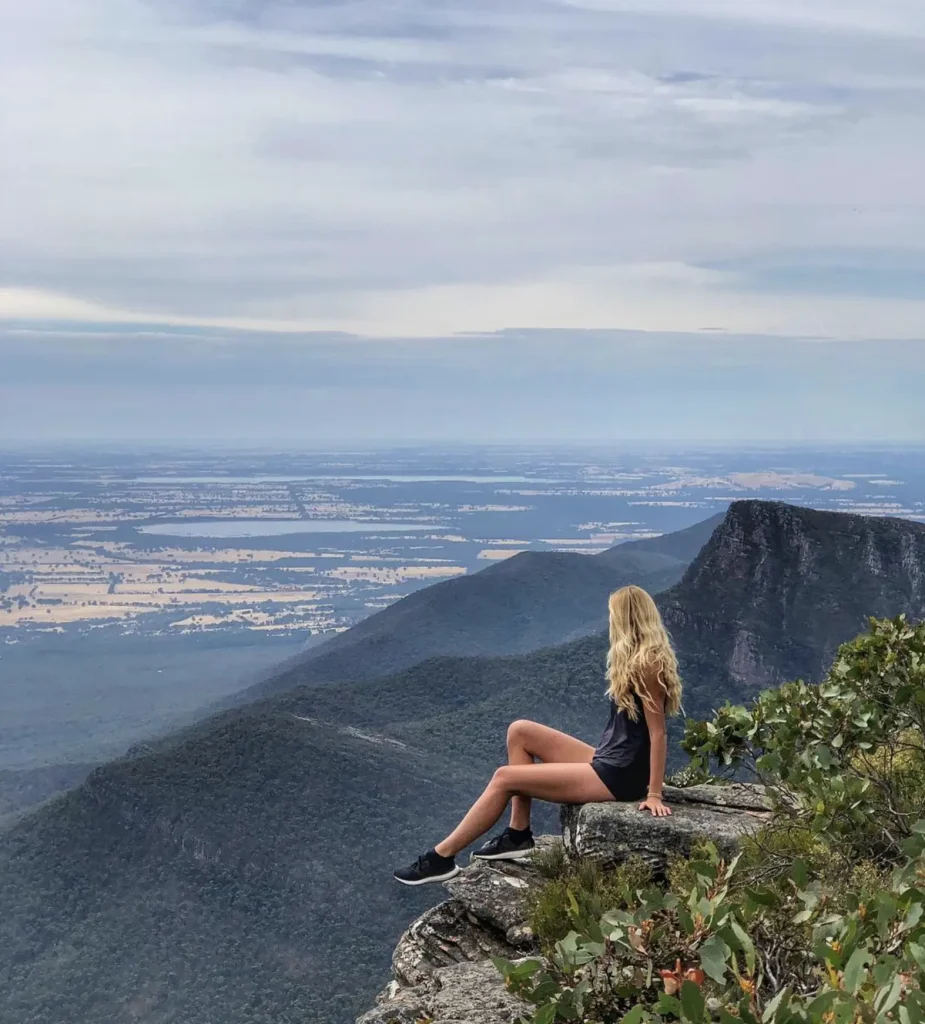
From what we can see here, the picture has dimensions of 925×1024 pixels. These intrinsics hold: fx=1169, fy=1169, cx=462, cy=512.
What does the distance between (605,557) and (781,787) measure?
160679 mm

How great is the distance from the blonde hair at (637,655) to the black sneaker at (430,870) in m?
1.92

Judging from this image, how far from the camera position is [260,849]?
6506 cm

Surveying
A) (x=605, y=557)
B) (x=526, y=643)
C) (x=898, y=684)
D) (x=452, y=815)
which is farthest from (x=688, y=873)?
(x=605, y=557)

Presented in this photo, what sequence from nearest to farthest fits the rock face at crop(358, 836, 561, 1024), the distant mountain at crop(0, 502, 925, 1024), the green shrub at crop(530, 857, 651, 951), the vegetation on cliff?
the vegetation on cliff
the green shrub at crop(530, 857, 651, 951)
the rock face at crop(358, 836, 561, 1024)
the distant mountain at crop(0, 502, 925, 1024)

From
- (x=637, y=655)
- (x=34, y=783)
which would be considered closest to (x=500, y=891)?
(x=637, y=655)

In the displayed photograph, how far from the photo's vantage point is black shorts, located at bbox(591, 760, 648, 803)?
9.27 meters

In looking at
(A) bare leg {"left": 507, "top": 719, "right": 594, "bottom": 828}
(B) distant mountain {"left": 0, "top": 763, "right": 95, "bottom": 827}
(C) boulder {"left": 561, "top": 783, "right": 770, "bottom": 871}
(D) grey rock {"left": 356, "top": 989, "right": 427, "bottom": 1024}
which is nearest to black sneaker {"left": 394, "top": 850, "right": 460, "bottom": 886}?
(A) bare leg {"left": 507, "top": 719, "right": 594, "bottom": 828}

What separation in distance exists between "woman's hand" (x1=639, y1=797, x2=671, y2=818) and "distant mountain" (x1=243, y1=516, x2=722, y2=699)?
10926 centimetres

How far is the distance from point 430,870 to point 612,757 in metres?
1.74

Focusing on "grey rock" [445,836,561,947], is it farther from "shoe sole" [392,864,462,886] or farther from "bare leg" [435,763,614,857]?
"bare leg" [435,763,614,857]

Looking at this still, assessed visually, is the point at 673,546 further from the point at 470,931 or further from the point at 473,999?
the point at 473,999

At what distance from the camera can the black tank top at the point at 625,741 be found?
29.7 feet

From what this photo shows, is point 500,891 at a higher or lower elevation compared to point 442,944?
higher

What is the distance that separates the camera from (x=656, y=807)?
29.7 ft
